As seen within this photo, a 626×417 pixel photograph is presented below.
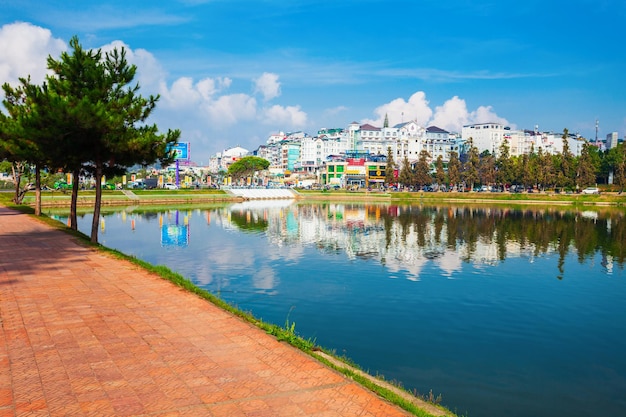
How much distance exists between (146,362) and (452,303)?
11293 mm

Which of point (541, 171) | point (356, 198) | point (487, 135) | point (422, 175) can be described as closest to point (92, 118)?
point (356, 198)

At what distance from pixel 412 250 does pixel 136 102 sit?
16.8 meters

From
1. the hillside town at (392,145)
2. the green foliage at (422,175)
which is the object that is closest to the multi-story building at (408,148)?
the hillside town at (392,145)

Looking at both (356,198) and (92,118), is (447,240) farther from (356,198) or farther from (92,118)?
(356,198)

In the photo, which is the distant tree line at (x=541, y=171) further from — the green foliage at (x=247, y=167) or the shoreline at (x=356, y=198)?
the green foliage at (x=247, y=167)

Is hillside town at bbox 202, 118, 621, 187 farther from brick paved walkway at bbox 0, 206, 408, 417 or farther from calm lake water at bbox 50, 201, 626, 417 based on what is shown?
brick paved walkway at bbox 0, 206, 408, 417

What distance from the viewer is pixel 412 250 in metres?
28.6

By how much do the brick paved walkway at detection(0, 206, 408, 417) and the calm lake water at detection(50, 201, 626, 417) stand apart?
3.10m

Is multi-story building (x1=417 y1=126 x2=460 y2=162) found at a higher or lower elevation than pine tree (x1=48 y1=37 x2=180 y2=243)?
higher

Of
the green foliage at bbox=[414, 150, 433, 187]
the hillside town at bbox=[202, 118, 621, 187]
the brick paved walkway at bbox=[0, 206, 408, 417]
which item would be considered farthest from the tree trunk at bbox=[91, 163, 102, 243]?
the hillside town at bbox=[202, 118, 621, 187]

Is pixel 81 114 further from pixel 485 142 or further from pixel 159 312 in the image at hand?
pixel 485 142

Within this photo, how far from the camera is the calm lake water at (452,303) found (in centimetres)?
1026

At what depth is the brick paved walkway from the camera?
6480mm

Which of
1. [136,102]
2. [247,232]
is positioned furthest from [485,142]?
[136,102]
